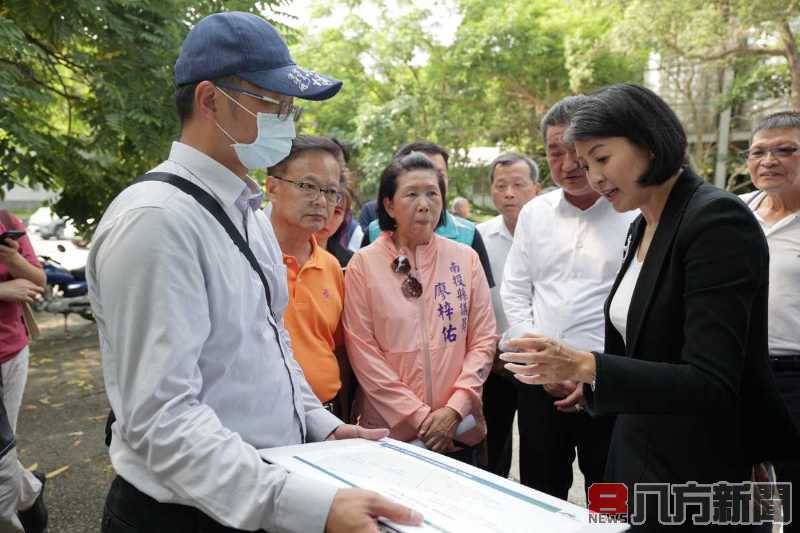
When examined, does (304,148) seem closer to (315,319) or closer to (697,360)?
(315,319)

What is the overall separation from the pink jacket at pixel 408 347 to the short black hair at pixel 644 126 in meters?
1.20

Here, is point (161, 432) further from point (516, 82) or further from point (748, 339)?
point (516, 82)

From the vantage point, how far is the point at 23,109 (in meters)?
4.77

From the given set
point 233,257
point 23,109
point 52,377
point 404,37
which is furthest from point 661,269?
point 404,37

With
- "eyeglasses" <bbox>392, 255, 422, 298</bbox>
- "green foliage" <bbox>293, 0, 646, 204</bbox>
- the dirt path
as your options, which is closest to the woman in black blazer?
"eyeglasses" <bbox>392, 255, 422, 298</bbox>

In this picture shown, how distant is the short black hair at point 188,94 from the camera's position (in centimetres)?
148

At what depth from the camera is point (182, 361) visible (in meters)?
1.23

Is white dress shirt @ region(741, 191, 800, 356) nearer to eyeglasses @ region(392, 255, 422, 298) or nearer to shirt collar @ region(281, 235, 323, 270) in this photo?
eyeglasses @ region(392, 255, 422, 298)

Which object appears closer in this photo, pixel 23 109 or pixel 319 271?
pixel 319 271

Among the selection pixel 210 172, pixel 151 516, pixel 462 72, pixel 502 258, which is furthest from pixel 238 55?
pixel 462 72

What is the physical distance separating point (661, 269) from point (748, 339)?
294 mm

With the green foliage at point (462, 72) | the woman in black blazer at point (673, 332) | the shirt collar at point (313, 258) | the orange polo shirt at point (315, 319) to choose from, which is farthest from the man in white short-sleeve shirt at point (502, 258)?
the green foliage at point (462, 72)

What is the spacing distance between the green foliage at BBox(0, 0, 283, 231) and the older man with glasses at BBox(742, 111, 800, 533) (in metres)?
3.59

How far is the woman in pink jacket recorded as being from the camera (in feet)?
8.59
